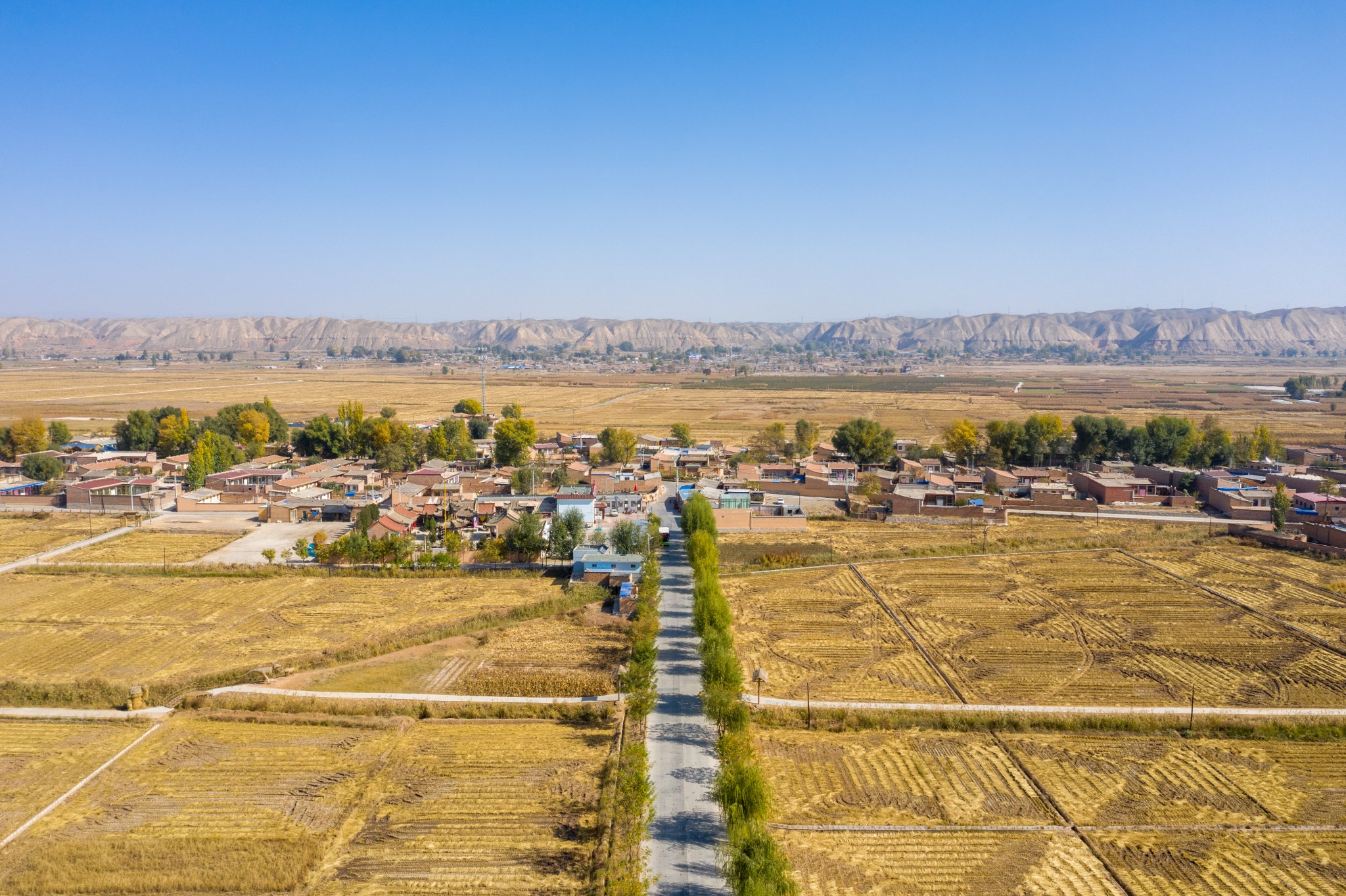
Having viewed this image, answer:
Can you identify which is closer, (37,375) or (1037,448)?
(1037,448)

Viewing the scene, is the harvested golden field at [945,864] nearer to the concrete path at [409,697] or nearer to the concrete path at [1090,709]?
the concrete path at [1090,709]

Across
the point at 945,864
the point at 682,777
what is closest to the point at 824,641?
the point at 682,777

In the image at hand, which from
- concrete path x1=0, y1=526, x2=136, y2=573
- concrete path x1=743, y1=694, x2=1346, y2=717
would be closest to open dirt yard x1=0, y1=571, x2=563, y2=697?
concrete path x1=0, y1=526, x2=136, y2=573

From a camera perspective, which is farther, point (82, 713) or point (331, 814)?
point (82, 713)

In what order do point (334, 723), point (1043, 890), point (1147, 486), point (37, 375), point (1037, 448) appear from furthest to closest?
point (37, 375) < point (1037, 448) < point (1147, 486) < point (334, 723) < point (1043, 890)

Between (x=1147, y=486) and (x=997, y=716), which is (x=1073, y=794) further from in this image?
(x=1147, y=486)

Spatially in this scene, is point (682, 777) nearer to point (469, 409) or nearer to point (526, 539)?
point (526, 539)

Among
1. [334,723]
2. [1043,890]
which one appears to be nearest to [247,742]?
[334,723]

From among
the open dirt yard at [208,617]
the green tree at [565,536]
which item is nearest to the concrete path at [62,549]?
the open dirt yard at [208,617]
